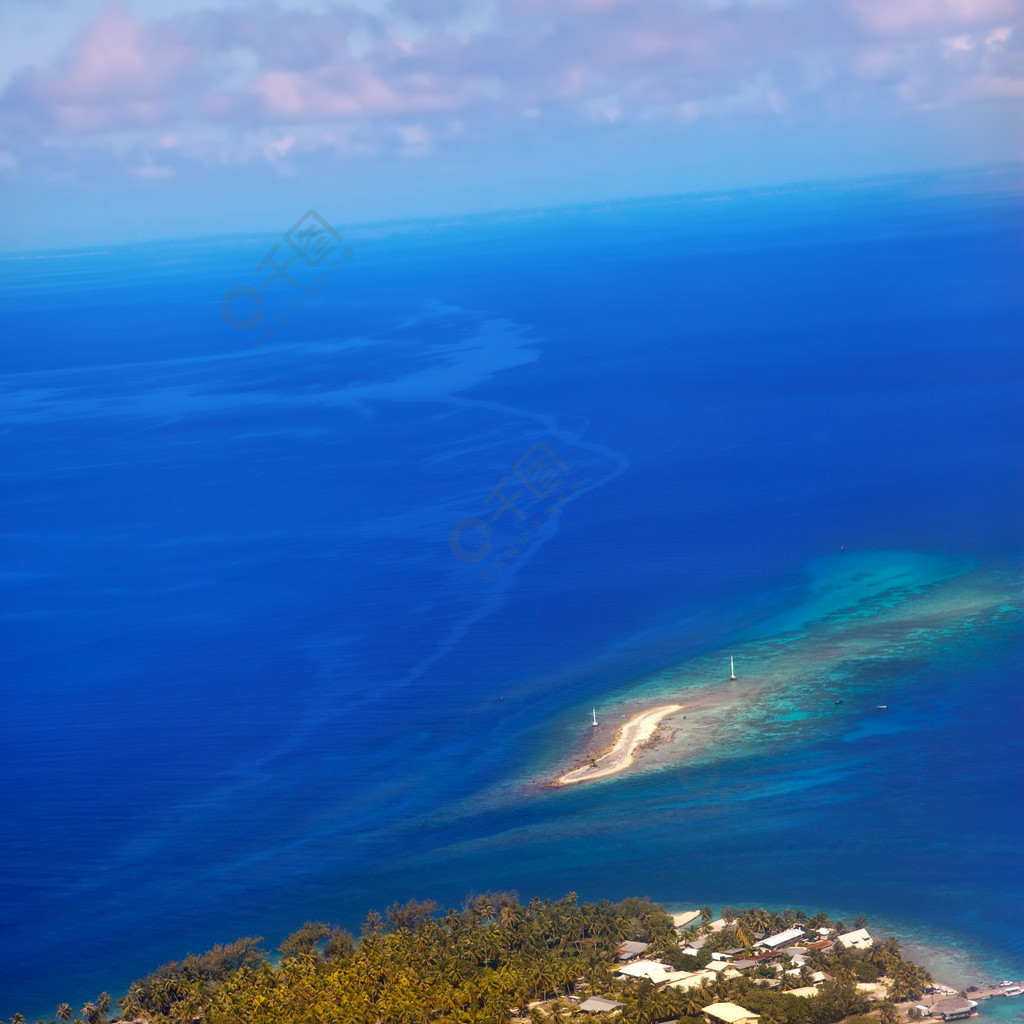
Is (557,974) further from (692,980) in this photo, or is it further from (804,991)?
(804,991)

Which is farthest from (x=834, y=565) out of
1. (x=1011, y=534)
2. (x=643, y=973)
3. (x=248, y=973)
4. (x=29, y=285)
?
(x=29, y=285)

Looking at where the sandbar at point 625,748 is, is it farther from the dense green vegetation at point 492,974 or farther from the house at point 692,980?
the house at point 692,980

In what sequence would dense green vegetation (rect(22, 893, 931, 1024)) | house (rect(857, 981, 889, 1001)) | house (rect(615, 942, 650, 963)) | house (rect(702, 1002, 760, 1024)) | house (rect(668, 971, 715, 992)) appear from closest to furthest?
1. house (rect(702, 1002, 760, 1024))
2. dense green vegetation (rect(22, 893, 931, 1024))
3. house (rect(668, 971, 715, 992))
4. house (rect(857, 981, 889, 1001))
5. house (rect(615, 942, 650, 963))

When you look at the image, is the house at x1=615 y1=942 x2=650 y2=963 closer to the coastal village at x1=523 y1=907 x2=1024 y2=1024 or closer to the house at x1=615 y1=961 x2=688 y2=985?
the coastal village at x1=523 y1=907 x2=1024 y2=1024

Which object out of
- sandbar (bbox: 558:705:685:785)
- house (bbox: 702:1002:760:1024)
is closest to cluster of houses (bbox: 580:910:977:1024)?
house (bbox: 702:1002:760:1024)

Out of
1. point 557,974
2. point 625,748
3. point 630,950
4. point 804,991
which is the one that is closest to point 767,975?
point 804,991

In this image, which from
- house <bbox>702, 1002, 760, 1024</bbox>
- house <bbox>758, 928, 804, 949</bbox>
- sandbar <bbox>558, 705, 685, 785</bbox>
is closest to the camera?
house <bbox>702, 1002, 760, 1024</bbox>

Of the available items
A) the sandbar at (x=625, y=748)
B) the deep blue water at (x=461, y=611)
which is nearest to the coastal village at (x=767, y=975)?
the deep blue water at (x=461, y=611)
